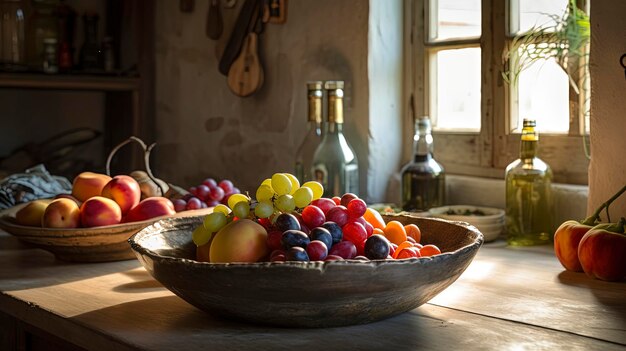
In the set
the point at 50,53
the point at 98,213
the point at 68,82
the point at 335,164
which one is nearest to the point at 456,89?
the point at 335,164

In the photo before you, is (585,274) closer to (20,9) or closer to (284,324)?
(284,324)

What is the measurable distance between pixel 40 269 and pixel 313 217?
657mm

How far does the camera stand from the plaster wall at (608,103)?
1.62 meters

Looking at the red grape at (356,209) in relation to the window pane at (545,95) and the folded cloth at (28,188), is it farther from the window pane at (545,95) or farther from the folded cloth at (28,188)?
the folded cloth at (28,188)

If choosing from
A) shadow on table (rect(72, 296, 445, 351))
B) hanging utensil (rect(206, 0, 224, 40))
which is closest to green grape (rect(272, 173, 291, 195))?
shadow on table (rect(72, 296, 445, 351))

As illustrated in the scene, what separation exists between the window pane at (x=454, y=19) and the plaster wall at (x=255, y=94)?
0.63ft

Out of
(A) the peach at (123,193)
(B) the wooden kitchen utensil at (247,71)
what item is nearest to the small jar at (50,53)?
(B) the wooden kitchen utensil at (247,71)

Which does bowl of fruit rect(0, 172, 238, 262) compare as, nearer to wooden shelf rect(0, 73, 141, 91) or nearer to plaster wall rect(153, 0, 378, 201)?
plaster wall rect(153, 0, 378, 201)

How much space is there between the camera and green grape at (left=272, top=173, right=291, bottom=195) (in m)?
1.27

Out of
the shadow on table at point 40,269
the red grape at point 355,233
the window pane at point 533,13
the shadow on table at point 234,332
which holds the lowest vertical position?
the shadow on table at point 234,332

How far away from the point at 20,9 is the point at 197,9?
0.89 meters

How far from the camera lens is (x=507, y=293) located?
1.34m

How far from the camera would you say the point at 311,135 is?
2350mm

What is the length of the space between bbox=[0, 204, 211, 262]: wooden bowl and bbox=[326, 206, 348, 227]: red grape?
517 mm
